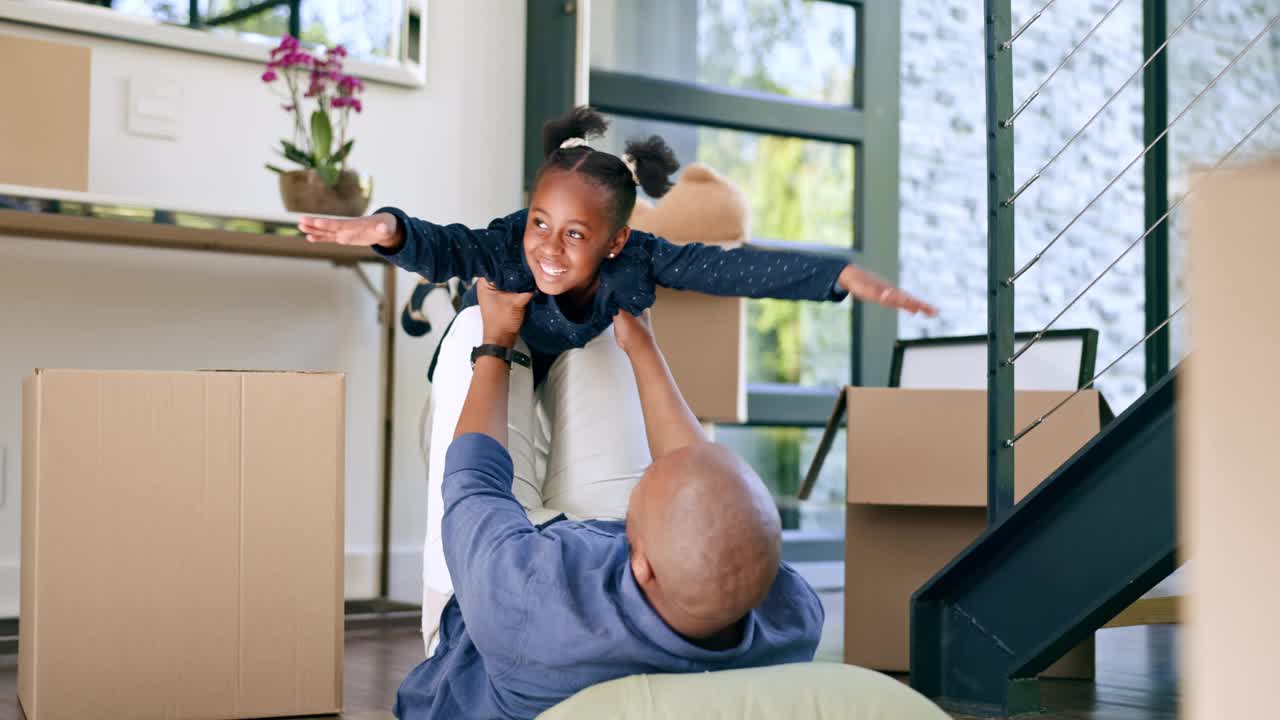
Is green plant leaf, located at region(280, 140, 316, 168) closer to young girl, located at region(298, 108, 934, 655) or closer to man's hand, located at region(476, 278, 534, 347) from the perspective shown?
young girl, located at region(298, 108, 934, 655)

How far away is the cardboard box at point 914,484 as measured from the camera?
84.9 inches

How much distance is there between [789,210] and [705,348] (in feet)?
4.46

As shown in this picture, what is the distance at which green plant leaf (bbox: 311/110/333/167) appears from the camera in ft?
8.54

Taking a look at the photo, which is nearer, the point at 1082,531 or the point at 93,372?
the point at 93,372

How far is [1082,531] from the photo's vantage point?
1.83 meters

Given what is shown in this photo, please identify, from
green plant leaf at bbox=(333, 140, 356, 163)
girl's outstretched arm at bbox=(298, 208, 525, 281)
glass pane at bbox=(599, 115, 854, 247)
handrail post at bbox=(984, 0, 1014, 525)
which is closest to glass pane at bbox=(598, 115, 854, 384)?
glass pane at bbox=(599, 115, 854, 247)

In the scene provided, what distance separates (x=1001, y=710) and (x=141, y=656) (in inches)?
48.0

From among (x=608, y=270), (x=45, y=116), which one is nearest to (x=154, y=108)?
(x=45, y=116)

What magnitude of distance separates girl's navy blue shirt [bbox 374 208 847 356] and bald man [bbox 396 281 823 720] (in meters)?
0.36

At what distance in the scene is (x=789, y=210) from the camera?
3.83 meters

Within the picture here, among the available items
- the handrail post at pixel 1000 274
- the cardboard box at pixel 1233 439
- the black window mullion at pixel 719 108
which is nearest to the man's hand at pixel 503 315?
the handrail post at pixel 1000 274

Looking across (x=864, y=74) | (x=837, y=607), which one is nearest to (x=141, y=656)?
(x=837, y=607)

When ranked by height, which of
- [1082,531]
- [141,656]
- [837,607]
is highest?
[1082,531]

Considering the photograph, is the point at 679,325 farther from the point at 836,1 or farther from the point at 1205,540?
the point at 1205,540
